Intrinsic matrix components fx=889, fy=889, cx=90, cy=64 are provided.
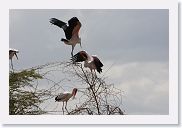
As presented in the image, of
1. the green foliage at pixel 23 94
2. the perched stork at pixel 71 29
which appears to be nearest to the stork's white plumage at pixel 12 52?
the green foliage at pixel 23 94

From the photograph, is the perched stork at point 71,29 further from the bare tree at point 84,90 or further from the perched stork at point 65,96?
the perched stork at point 65,96

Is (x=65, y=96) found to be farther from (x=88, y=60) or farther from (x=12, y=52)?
(x=12, y=52)

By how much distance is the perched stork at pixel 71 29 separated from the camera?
455cm

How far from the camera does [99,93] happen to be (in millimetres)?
4574

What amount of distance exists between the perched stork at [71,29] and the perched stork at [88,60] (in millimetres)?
59

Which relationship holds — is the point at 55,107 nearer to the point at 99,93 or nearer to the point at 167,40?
the point at 99,93

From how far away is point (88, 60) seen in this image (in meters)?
4.57

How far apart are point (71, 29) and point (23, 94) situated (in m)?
0.42

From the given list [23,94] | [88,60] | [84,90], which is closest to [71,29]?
[88,60]

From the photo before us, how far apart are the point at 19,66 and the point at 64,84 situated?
0.81ft

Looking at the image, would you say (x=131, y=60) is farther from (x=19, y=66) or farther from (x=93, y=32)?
(x=19, y=66)
